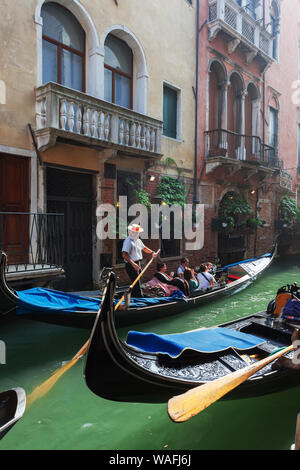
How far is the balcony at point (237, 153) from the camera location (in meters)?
8.05

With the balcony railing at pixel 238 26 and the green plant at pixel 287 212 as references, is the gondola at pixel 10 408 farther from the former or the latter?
the green plant at pixel 287 212

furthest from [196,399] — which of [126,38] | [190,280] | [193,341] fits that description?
[126,38]

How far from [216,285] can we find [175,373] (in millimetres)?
3646

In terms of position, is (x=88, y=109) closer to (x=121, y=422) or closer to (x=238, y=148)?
(x=121, y=422)

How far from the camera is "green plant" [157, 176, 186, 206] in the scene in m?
6.84

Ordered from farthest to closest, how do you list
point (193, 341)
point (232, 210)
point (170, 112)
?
point (232, 210) < point (170, 112) < point (193, 341)

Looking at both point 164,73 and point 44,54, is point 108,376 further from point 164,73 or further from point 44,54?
point 164,73

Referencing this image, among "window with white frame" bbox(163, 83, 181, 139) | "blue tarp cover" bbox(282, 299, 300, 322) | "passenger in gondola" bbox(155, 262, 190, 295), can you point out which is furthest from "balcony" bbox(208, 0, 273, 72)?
"blue tarp cover" bbox(282, 299, 300, 322)

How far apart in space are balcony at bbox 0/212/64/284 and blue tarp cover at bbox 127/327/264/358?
2309 millimetres

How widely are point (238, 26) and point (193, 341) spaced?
8.57 m

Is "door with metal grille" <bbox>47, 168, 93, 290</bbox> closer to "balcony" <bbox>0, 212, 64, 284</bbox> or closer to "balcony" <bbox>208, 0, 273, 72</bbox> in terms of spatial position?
"balcony" <bbox>0, 212, 64, 284</bbox>

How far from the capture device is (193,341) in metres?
2.65

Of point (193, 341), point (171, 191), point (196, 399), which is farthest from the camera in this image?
point (171, 191)

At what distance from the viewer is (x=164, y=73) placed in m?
6.98
